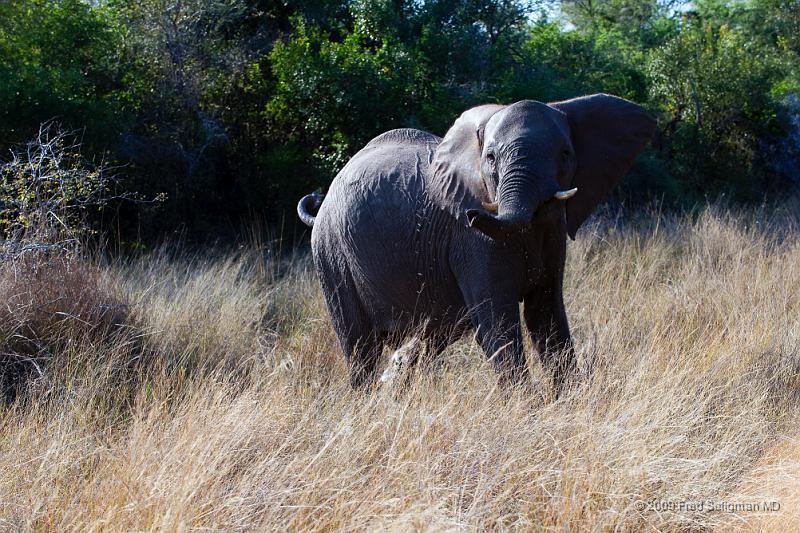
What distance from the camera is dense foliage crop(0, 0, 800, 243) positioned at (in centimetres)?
1055

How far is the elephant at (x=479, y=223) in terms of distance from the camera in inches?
176

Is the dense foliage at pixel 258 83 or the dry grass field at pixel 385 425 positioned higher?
the dense foliage at pixel 258 83

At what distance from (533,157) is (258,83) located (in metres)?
7.93

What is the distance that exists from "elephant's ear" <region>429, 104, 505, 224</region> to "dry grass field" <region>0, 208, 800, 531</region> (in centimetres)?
89

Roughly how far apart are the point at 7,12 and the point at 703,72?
9.08m

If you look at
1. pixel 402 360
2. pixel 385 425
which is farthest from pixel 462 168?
pixel 385 425

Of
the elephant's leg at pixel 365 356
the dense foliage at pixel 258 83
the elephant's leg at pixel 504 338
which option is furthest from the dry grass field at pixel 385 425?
the dense foliage at pixel 258 83

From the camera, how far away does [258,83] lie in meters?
11.8

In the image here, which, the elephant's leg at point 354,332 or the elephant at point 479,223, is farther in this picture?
the elephant's leg at point 354,332

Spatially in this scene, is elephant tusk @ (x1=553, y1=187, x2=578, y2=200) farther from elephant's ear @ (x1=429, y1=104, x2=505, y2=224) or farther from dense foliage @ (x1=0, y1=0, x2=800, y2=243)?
dense foliage @ (x1=0, y1=0, x2=800, y2=243)

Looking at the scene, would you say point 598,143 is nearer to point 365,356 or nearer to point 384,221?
point 384,221

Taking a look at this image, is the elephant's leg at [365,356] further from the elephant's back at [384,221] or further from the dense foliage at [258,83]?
the dense foliage at [258,83]

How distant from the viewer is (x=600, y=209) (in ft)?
36.4

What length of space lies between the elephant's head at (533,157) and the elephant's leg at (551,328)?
1.32ft
